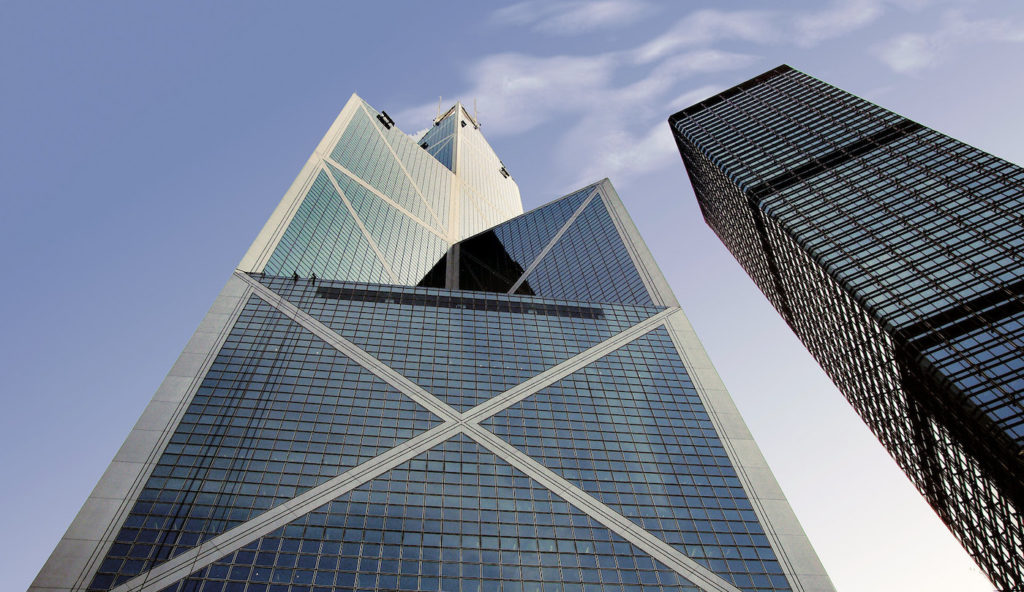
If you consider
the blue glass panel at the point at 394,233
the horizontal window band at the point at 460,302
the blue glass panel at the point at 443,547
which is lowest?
the blue glass panel at the point at 443,547

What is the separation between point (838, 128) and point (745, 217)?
13938mm

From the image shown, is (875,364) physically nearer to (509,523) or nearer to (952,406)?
(952,406)

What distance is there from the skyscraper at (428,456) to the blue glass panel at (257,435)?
13cm

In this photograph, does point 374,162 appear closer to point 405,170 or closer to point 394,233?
point 405,170

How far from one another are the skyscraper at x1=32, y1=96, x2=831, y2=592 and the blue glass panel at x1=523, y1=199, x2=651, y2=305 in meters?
1.23

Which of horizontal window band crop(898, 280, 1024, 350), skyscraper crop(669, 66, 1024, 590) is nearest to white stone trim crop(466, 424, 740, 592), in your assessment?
skyscraper crop(669, 66, 1024, 590)

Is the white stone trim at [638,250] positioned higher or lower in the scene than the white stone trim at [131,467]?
higher

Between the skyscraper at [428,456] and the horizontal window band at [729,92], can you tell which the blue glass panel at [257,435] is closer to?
the skyscraper at [428,456]

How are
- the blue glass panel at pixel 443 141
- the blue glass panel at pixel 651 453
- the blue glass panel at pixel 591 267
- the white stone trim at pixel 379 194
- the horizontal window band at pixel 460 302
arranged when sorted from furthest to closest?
the blue glass panel at pixel 443 141
the white stone trim at pixel 379 194
the blue glass panel at pixel 591 267
the horizontal window band at pixel 460 302
the blue glass panel at pixel 651 453

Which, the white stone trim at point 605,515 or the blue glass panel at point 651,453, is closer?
the white stone trim at point 605,515

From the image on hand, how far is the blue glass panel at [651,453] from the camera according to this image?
36844 mm

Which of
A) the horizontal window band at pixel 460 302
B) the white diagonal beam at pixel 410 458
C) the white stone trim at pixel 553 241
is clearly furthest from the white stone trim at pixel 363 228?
the white diagonal beam at pixel 410 458

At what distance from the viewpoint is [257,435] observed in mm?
40281

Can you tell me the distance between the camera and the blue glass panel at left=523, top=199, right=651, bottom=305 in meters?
67.1
